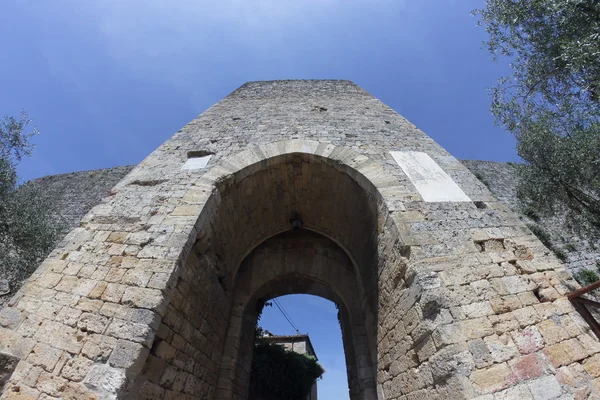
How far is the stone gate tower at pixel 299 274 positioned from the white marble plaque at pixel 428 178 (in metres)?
0.03

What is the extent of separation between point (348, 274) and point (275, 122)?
3.76m

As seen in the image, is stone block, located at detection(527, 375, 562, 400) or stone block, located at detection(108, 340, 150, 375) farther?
stone block, located at detection(108, 340, 150, 375)

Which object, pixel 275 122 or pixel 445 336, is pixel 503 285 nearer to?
pixel 445 336

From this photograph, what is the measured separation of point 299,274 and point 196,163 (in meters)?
3.37

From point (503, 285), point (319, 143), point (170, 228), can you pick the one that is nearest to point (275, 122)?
point (319, 143)

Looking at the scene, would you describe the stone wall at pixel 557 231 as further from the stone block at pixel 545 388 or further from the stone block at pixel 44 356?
the stone block at pixel 44 356

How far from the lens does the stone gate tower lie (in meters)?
2.76

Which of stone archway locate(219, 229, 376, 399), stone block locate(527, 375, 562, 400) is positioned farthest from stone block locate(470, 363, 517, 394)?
stone archway locate(219, 229, 376, 399)

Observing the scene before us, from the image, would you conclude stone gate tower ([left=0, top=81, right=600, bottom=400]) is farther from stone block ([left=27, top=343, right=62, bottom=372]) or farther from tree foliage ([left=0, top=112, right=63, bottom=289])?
tree foliage ([left=0, top=112, right=63, bottom=289])

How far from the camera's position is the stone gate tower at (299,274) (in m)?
2.76

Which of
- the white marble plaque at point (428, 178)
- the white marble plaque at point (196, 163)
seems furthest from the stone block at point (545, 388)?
the white marble plaque at point (196, 163)

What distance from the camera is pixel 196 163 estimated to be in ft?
17.2

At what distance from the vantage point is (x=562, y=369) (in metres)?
2.60

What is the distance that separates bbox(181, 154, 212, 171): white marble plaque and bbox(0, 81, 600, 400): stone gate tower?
36 mm
